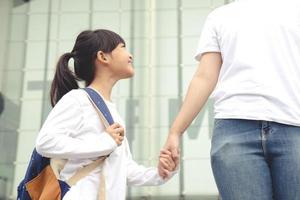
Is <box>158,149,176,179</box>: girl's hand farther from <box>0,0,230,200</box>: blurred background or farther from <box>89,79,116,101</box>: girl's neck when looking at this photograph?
<box>0,0,230,200</box>: blurred background

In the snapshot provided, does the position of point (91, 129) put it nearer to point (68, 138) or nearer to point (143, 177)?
point (68, 138)

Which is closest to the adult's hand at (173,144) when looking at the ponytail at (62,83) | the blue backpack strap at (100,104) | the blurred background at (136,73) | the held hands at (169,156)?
the held hands at (169,156)

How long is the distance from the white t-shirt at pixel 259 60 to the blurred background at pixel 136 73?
206 centimetres

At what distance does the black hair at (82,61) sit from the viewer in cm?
161

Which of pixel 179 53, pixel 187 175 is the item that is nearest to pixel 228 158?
pixel 187 175

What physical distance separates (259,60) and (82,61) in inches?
26.4

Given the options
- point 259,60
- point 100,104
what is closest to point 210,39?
point 259,60

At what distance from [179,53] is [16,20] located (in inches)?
47.5

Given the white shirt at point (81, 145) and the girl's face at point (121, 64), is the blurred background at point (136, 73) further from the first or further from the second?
the white shirt at point (81, 145)

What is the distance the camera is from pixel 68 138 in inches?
54.8

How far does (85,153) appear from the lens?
1375 millimetres

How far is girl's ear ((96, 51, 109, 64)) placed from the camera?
162cm

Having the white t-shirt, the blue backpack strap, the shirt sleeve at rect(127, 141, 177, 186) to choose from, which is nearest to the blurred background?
the shirt sleeve at rect(127, 141, 177, 186)

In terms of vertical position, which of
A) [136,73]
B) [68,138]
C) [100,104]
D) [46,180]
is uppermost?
[136,73]
